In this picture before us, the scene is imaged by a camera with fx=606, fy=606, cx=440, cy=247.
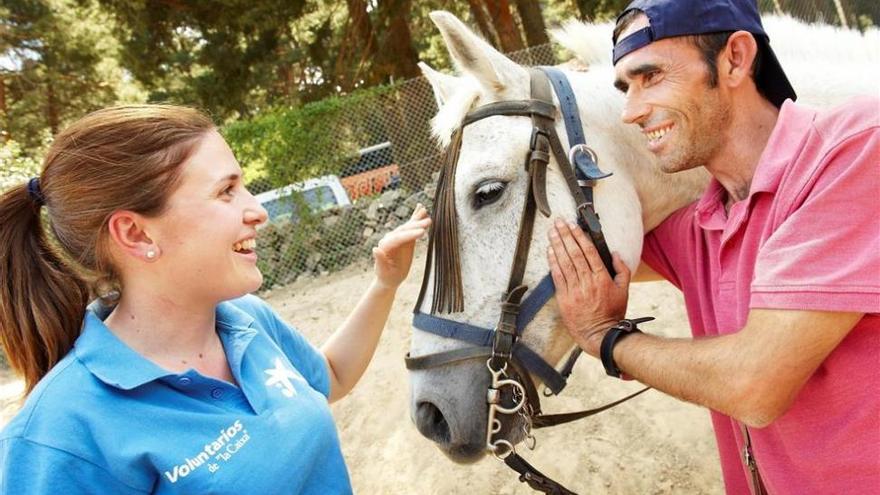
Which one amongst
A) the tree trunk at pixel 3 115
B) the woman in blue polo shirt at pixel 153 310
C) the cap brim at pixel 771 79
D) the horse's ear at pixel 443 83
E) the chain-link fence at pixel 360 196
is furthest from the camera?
the tree trunk at pixel 3 115

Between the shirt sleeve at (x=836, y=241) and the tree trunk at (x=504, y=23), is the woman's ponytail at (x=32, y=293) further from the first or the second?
the tree trunk at (x=504, y=23)

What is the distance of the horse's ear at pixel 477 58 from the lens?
6.37ft

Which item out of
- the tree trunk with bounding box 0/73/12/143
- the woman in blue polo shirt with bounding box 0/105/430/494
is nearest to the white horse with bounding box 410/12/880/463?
the woman in blue polo shirt with bounding box 0/105/430/494

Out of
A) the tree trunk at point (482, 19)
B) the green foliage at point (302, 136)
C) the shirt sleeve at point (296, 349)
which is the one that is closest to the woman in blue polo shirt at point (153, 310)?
the shirt sleeve at point (296, 349)

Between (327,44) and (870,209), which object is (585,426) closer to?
(870,209)

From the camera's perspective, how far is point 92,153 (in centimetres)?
154

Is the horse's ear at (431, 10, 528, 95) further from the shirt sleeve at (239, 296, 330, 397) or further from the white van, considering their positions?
the white van

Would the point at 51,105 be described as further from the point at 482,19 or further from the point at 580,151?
the point at 580,151

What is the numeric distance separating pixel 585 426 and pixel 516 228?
291cm

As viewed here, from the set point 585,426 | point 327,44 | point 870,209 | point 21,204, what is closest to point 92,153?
point 21,204

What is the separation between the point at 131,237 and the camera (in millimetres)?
1575

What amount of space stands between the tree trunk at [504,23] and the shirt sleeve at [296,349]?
9.73 meters

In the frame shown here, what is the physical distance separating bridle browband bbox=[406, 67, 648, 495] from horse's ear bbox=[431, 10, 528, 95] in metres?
0.07

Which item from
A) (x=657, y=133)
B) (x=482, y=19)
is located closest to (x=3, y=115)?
(x=482, y=19)
